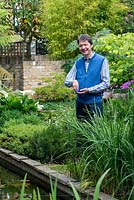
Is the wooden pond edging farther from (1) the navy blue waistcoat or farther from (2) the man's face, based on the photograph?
(2) the man's face

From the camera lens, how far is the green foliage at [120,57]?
12570 millimetres

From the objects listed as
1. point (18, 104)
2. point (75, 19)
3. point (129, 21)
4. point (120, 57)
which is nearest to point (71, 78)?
point (18, 104)

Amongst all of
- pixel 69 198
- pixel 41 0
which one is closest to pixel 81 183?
pixel 69 198

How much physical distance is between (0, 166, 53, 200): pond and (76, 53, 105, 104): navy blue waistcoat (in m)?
1.23

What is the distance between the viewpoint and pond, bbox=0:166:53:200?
6.99 meters

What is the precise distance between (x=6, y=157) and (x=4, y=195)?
80.6 inches

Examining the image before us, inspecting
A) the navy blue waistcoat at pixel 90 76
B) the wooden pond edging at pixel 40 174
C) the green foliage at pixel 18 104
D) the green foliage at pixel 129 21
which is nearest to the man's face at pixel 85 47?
the navy blue waistcoat at pixel 90 76

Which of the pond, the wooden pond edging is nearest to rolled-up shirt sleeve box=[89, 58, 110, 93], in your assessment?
the wooden pond edging

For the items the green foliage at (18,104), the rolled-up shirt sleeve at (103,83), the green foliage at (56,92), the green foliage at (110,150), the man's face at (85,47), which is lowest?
the green foliage at (56,92)

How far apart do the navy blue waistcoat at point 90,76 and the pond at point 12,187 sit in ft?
4.04

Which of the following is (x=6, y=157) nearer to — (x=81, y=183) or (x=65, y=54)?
(x=81, y=183)

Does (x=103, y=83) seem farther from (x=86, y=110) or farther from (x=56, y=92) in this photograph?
(x=56, y=92)

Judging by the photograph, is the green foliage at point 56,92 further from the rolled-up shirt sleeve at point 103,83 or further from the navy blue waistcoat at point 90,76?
the rolled-up shirt sleeve at point 103,83

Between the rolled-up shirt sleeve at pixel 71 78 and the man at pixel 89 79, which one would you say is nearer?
the man at pixel 89 79
